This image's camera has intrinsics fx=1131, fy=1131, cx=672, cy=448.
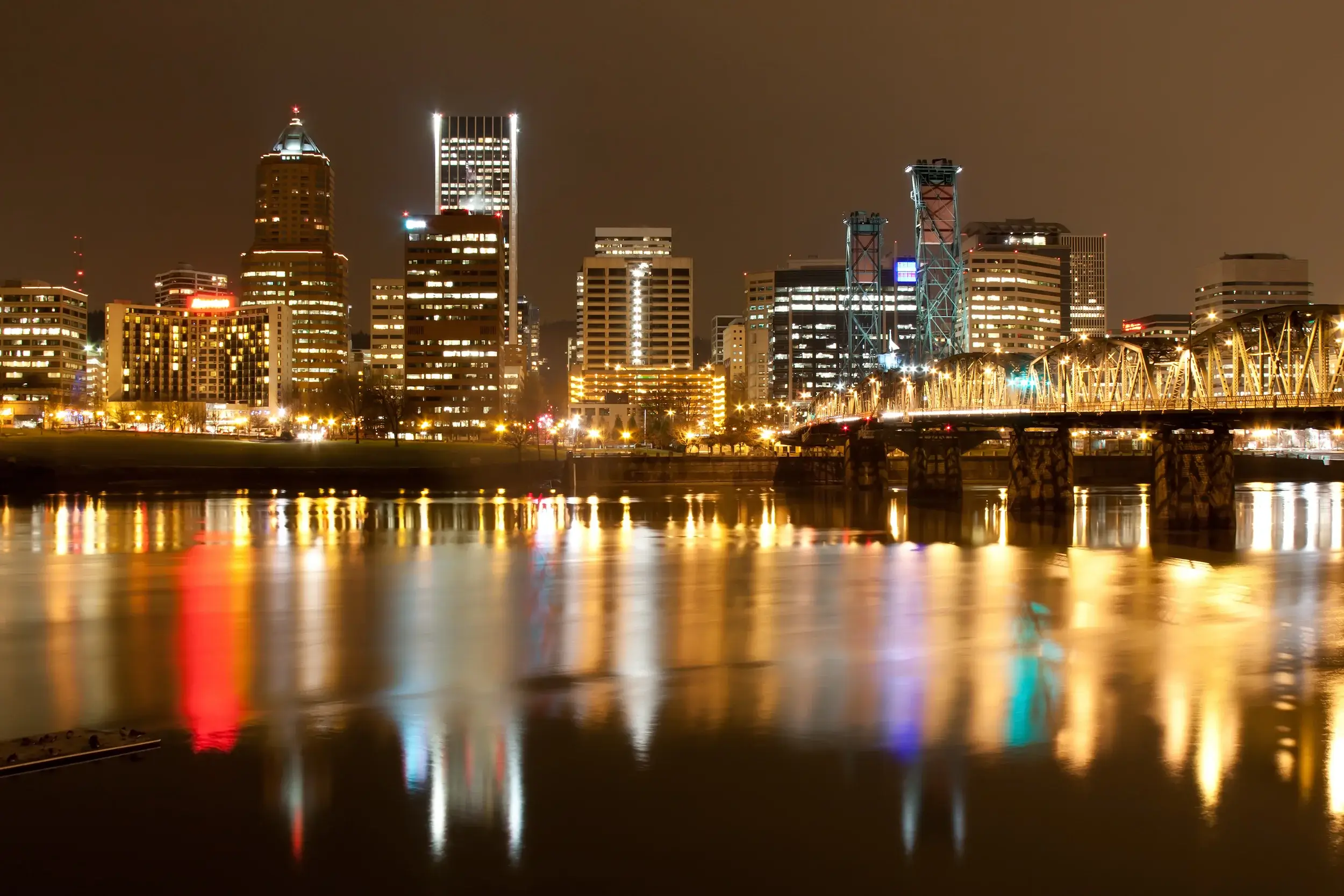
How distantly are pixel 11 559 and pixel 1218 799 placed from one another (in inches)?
1479

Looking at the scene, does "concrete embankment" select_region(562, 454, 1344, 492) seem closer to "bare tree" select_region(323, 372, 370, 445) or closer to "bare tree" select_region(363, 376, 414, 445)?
"bare tree" select_region(363, 376, 414, 445)

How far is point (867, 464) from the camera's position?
98750 mm

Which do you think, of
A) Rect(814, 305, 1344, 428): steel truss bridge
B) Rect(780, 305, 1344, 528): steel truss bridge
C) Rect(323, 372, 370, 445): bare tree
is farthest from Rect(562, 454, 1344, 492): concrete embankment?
Rect(323, 372, 370, 445): bare tree

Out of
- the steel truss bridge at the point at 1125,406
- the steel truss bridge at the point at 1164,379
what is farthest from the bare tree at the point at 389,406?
the steel truss bridge at the point at 1164,379

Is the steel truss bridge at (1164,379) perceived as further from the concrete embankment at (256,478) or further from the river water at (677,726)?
the concrete embankment at (256,478)

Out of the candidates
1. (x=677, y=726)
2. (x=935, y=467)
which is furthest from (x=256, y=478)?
(x=677, y=726)

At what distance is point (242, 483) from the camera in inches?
3297

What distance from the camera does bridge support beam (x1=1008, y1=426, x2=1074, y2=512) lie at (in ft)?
228

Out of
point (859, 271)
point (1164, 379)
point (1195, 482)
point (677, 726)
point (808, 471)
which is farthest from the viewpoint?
point (859, 271)

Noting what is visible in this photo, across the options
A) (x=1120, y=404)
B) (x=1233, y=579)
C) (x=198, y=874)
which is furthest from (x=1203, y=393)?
(x=198, y=874)

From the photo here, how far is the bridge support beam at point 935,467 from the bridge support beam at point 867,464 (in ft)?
40.5

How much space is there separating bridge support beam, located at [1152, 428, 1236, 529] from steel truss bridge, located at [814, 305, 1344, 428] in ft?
4.14

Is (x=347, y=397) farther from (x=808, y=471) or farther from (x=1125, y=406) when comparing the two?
(x=1125, y=406)

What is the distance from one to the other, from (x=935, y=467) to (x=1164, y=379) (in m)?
19.0
